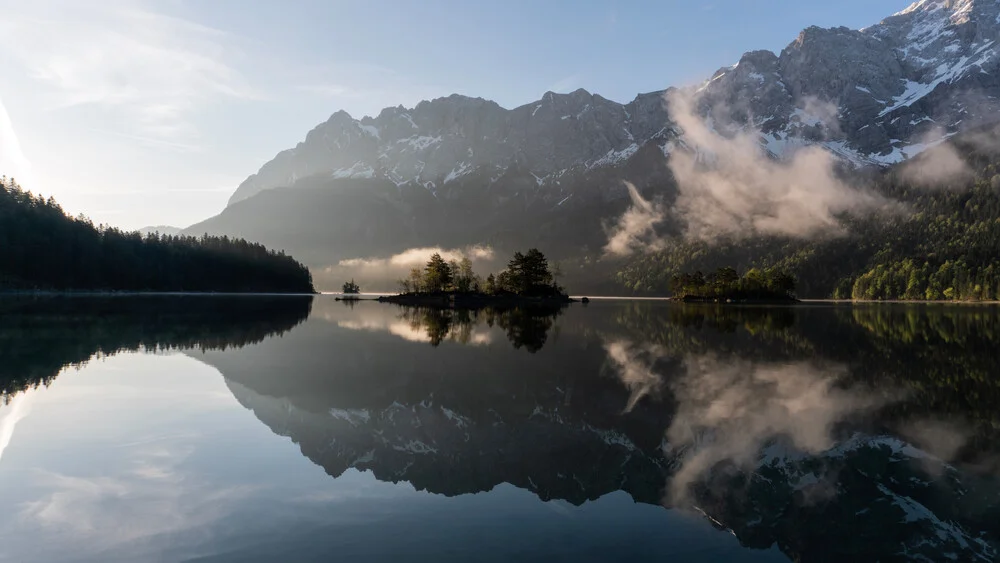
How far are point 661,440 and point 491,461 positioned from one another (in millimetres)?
7247

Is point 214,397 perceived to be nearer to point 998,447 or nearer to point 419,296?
point 998,447

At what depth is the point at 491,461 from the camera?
1961cm

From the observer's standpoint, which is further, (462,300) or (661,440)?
(462,300)

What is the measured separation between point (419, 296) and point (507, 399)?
560 feet

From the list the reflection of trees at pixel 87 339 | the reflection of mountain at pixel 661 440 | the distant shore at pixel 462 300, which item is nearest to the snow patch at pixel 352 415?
the reflection of mountain at pixel 661 440

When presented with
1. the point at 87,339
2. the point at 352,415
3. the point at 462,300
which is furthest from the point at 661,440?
the point at 462,300

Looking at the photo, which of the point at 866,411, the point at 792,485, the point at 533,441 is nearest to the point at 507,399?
the point at 533,441

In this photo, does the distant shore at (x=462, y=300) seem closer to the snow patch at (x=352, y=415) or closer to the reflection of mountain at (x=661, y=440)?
the reflection of mountain at (x=661, y=440)

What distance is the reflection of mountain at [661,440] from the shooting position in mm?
→ 14953

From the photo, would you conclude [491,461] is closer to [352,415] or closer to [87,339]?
[352,415]

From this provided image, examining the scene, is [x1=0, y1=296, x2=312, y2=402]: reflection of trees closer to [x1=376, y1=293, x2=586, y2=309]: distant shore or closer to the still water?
the still water

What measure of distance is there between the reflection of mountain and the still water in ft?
0.38

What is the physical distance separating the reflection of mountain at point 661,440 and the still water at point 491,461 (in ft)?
0.38

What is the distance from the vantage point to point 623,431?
924 inches
